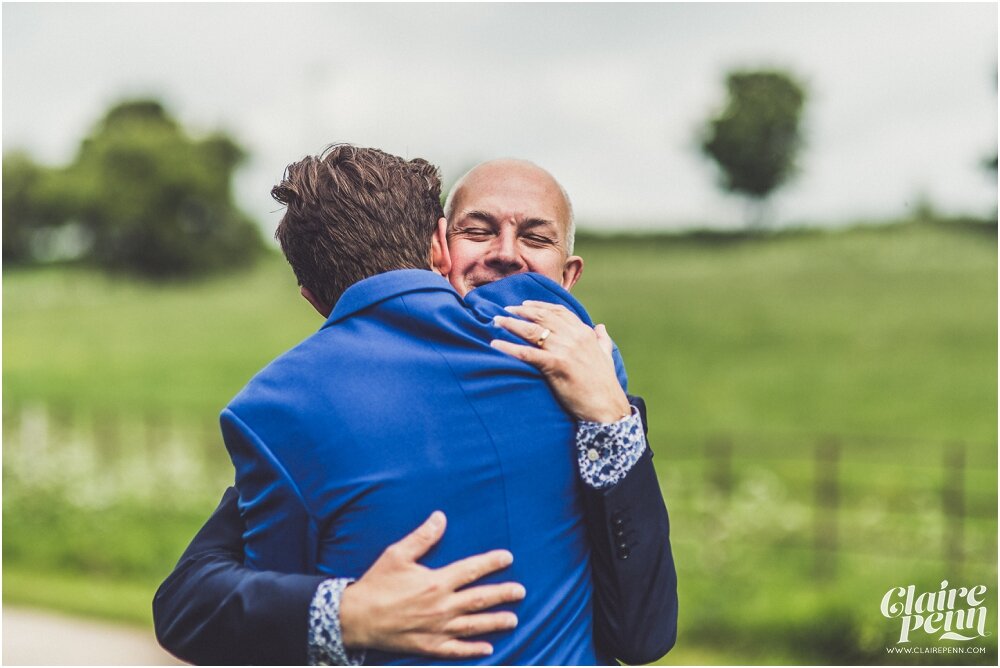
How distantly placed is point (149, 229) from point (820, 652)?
50.8 metres

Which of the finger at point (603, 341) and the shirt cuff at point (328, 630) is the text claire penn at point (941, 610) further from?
the shirt cuff at point (328, 630)

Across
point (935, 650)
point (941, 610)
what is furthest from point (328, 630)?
point (941, 610)

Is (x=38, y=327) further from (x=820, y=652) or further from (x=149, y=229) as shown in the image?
(x=820, y=652)

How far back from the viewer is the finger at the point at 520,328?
1795mm

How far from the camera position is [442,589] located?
1664mm

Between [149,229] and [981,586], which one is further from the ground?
[149,229]

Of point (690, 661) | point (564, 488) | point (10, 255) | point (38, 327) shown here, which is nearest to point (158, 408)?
point (38, 327)

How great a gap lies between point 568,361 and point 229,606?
695 mm

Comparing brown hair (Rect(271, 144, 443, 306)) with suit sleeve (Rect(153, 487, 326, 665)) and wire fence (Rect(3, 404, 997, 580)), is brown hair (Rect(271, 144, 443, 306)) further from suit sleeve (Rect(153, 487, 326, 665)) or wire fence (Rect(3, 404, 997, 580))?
wire fence (Rect(3, 404, 997, 580))

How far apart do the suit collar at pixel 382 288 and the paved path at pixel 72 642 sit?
18.8 ft

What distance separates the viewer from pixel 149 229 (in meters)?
53.5

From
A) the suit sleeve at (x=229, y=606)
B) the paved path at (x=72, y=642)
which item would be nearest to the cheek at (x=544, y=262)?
the suit sleeve at (x=229, y=606)

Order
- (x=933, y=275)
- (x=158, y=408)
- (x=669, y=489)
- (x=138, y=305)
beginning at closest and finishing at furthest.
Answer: (x=669, y=489)
(x=158, y=408)
(x=933, y=275)
(x=138, y=305)

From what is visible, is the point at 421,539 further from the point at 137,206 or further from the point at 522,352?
the point at 137,206
